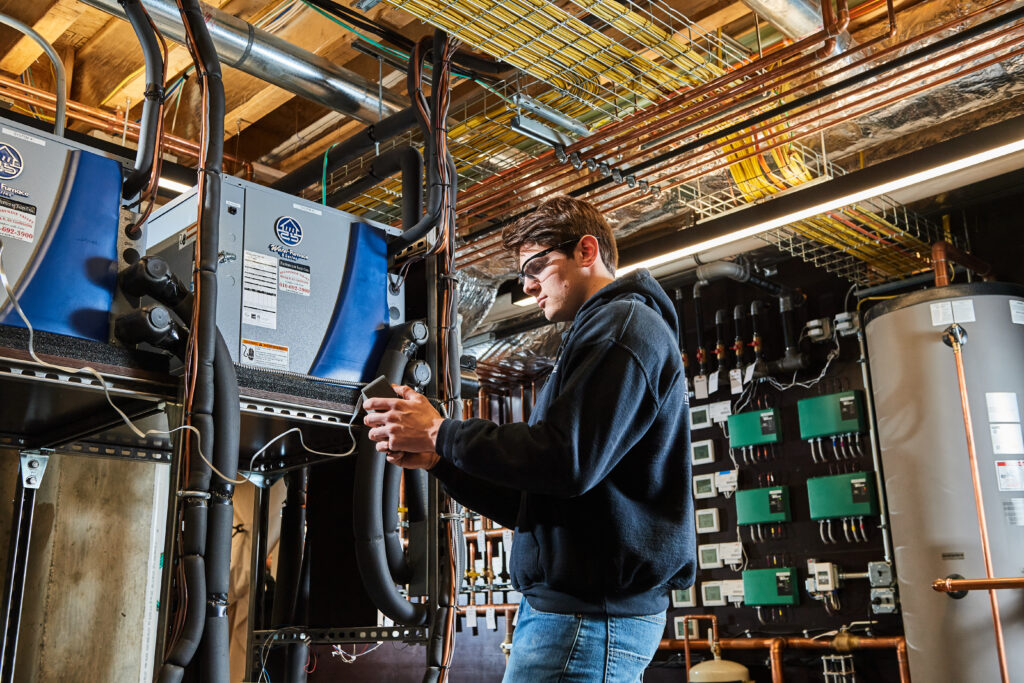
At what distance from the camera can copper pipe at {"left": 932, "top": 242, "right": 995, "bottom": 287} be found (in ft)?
15.1

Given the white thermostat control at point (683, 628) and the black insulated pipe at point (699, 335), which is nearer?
the white thermostat control at point (683, 628)

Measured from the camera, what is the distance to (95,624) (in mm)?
2584

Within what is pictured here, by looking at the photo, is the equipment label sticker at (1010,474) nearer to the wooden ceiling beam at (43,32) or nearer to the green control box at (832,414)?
the green control box at (832,414)

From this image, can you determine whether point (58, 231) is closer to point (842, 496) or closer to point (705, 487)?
point (842, 496)

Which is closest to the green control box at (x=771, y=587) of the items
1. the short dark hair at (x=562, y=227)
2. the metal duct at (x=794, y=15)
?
the metal duct at (x=794, y=15)

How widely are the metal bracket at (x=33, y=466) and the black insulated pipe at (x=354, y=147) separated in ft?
4.97

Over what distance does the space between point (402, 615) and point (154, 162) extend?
3.78 ft

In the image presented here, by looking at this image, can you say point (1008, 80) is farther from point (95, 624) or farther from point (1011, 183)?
point (95, 624)

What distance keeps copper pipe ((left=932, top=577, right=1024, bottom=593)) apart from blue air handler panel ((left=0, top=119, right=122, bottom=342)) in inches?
146

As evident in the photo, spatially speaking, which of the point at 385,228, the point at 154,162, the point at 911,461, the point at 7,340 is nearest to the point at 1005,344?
the point at 911,461

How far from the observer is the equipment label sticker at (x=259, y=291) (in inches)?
78.4

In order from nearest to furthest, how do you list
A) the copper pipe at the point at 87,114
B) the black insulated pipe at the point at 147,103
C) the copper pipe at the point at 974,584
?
the black insulated pipe at the point at 147,103, the copper pipe at the point at 87,114, the copper pipe at the point at 974,584

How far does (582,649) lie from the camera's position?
4.63 ft

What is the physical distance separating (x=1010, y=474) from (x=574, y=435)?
349cm
